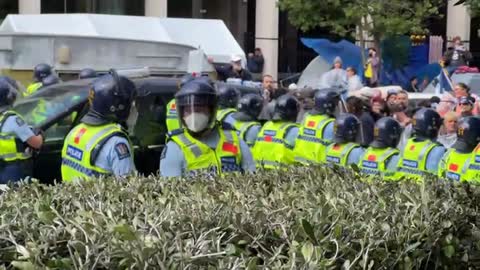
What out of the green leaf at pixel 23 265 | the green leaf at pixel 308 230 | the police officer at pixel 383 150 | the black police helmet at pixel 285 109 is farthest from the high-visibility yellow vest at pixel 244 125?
the green leaf at pixel 23 265

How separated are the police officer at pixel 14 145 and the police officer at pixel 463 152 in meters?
3.39

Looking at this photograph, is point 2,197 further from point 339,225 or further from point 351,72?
point 351,72

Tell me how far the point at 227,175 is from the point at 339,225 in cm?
169

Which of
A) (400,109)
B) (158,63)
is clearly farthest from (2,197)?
(158,63)

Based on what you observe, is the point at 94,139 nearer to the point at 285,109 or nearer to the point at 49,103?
the point at 49,103

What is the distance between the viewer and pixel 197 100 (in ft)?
19.5

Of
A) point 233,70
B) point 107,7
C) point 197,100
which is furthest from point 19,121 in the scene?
point 107,7

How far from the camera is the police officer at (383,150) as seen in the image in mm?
7723

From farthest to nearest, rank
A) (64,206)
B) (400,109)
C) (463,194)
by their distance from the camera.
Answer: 1. (400,109)
2. (463,194)
3. (64,206)

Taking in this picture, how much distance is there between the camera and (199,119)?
19.4 feet

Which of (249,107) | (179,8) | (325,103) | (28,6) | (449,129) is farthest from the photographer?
(179,8)

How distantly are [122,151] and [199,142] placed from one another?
20.1 inches

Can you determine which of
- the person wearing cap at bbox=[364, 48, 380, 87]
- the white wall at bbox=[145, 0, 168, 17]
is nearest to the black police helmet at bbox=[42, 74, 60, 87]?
the person wearing cap at bbox=[364, 48, 380, 87]

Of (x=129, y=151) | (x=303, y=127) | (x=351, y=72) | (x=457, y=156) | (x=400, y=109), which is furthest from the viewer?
(x=351, y=72)
